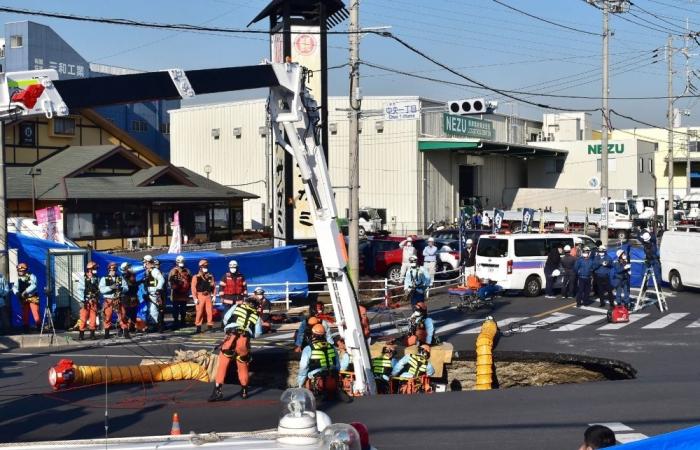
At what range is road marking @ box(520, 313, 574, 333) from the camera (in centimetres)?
2167

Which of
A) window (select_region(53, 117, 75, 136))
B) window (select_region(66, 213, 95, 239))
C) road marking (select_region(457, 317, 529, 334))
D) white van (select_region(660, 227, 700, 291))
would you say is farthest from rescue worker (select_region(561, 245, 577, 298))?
window (select_region(53, 117, 75, 136))

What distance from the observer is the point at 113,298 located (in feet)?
A: 65.4

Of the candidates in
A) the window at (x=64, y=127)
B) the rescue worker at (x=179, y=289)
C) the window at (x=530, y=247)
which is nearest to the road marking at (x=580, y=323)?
the window at (x=530, y=247)

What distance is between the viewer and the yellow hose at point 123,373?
1367 centimetres

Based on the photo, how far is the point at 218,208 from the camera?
151 ft

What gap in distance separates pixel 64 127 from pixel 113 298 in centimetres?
2422

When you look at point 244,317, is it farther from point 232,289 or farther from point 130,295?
point 232,289

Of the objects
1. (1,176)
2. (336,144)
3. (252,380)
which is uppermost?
(336,144)

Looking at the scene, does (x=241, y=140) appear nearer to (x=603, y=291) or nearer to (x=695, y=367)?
(x=603, y=291)

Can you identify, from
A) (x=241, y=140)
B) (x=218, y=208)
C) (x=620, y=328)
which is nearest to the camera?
(x=620, y=328)

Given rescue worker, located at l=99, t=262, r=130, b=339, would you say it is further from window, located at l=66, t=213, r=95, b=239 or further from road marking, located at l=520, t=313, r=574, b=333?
window, located at l=66, t=213, r=95, b=239

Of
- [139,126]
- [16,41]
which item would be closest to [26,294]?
[139,126]

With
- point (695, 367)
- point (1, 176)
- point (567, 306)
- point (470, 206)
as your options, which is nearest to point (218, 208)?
point (470, 206)

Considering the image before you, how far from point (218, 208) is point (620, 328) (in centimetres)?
2830
